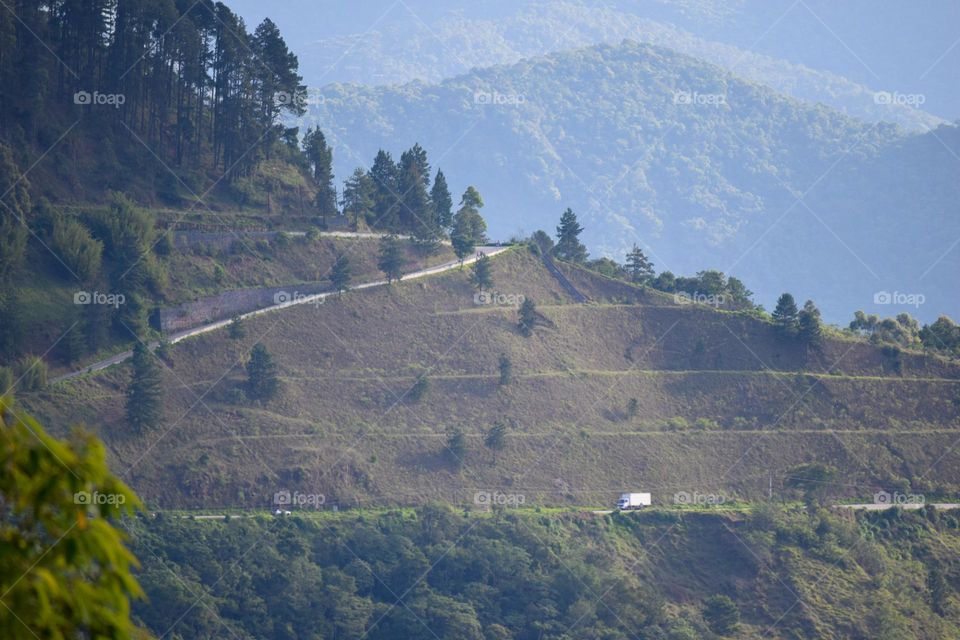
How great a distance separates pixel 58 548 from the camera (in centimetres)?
1268

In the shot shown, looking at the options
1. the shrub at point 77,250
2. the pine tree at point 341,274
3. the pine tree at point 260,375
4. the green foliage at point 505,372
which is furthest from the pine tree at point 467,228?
the shrub at point 77,250

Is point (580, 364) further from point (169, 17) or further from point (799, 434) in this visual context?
point (169, 17)

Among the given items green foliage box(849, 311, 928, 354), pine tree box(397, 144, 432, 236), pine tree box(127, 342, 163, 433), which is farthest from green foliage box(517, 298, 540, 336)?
pine tree box(127, 342, 163, 433)

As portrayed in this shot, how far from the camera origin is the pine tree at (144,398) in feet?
200

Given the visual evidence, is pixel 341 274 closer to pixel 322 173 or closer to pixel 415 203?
pixel 415 203

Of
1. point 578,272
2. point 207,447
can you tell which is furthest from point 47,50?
point 578,272

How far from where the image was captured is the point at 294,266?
252ft

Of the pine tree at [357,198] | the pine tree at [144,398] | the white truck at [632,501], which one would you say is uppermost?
the pine tree at [357,198]

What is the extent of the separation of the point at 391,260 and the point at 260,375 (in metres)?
12.7

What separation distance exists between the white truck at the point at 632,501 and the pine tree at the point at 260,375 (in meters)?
18.4

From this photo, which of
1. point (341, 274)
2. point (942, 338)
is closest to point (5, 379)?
point (341, 274)

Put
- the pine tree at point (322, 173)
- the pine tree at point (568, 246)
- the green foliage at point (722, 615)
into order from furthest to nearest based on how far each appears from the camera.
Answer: the pine tree at point (568, 246) < the pine tree at point (322, 173) < the green foliage at point (722, 615)

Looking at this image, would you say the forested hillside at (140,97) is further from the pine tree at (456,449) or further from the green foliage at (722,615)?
the green foliage at (722,615)

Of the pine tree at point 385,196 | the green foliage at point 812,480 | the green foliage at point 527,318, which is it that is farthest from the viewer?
the pine tree at point 385,196
